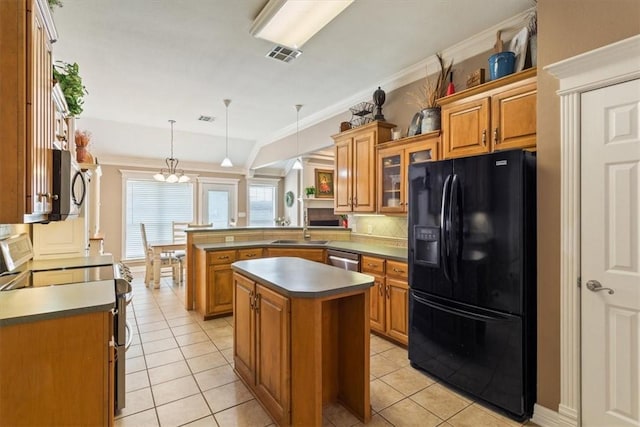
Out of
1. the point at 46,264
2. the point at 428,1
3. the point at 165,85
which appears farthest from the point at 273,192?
the point at 428,1

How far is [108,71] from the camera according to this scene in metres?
3.59

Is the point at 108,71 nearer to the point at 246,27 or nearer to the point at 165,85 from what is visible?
the point at 165,85

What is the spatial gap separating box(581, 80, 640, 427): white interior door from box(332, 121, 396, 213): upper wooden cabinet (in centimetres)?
211

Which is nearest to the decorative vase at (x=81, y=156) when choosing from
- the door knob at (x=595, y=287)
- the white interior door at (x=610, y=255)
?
the white interior door at (x=610, y=255)

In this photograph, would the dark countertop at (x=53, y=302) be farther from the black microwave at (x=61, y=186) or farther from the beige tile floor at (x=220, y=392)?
the beige tile floor at (x=220, y=392)

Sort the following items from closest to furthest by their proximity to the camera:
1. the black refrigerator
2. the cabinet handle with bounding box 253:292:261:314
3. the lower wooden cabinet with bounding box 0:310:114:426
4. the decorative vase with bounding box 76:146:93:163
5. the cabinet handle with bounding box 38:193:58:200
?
the lower wooden cabinet with bounding box 0:310:114:426
the cabinet handle with bounding box 38:193:58:200
the black refrigerator
the cabinet handle with bounding box 253:292:261:314
the decorative vase with bounding box 76:146:93:163

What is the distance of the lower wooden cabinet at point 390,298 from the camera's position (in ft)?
9.93

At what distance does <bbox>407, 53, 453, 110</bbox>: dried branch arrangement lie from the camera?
10.4 ft

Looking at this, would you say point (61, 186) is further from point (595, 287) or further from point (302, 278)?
point (595, 287)

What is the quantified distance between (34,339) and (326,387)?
1.68m

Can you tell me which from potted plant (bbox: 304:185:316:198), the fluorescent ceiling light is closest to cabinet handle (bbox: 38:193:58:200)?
the fluorescent ceiling light

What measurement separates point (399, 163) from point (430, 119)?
1.88 ft

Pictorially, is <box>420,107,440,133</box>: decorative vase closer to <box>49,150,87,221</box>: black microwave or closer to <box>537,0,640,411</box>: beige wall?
<box>537,0,640,411</box>: beige wall

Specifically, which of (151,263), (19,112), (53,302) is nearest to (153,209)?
(151,263)
